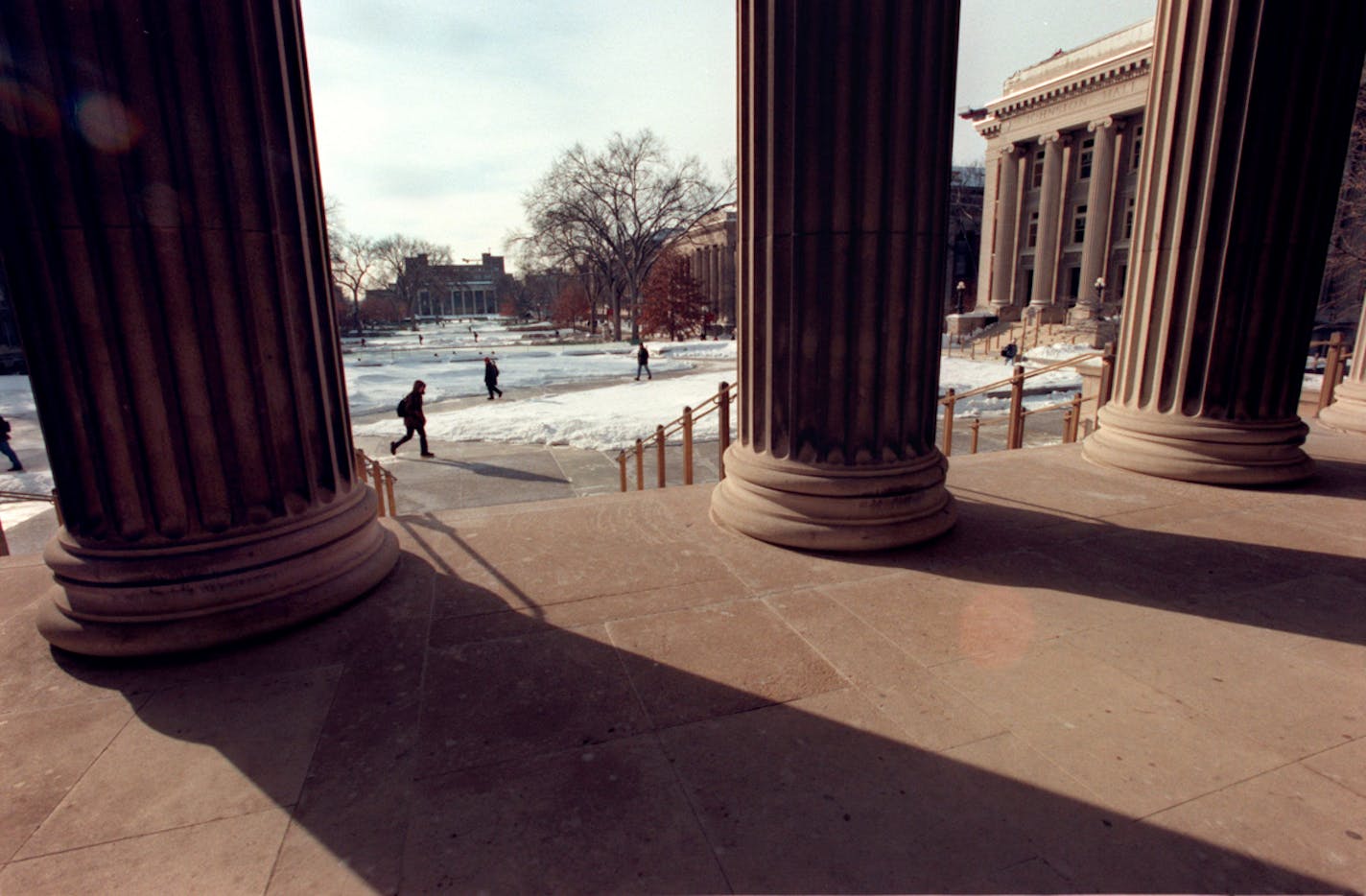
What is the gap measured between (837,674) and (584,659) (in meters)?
1.15

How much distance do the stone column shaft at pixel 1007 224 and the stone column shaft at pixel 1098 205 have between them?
22.4 feet

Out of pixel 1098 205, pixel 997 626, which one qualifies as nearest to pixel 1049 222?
pixel 1098 205

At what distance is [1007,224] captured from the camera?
53.4 metres

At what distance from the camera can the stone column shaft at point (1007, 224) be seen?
5303 centimetres

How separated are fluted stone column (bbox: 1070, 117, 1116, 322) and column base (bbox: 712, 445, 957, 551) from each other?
1830 inches

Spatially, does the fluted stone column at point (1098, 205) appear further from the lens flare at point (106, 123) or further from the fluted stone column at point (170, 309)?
the lens flare at point (106, 123)

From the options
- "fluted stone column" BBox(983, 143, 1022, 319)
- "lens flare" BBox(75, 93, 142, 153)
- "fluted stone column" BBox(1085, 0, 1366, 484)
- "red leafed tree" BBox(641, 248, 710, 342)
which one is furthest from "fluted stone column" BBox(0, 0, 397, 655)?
"fluted stone column" BBox(983, 143, 1022, 319)

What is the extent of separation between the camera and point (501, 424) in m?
17.5

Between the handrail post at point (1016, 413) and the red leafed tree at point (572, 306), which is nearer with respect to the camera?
the handrail post at point (1016, 413)

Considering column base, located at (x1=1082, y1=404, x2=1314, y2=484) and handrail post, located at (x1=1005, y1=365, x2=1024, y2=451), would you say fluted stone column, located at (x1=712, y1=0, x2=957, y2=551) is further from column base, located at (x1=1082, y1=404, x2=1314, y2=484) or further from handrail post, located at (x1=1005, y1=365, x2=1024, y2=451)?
handrail post, located at (x1=1005, y1=365, x2=1024, y2=451)

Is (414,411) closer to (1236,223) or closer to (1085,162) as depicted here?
(1236,223)

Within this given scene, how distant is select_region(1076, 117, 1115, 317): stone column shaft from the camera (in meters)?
45.1

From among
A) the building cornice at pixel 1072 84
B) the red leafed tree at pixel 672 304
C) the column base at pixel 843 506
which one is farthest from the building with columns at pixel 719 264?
the column base at pixel 843 506

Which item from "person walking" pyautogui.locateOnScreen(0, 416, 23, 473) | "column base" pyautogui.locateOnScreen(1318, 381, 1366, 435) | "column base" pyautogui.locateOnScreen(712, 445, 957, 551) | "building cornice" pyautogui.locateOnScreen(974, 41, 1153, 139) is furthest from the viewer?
"building cornice" pyautogui.locateOnScreen(974, 41, 1153, 139)
